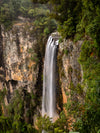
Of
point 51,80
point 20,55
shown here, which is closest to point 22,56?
point 20,55

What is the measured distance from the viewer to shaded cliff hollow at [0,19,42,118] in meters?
11.9

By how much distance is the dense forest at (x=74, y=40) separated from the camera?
8.75 feet

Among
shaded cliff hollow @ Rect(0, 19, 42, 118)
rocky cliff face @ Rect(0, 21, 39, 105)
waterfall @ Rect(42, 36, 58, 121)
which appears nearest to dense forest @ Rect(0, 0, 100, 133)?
shaded cliff hollow @ Rect(0, 19, 42, 118)

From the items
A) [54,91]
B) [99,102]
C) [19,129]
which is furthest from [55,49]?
[19,129]

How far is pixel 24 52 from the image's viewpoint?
12.1 meters

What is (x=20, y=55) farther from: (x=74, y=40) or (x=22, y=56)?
(x=74, y=40)

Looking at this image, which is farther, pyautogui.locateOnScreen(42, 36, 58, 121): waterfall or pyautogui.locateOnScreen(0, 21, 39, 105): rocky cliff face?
pyautogui.locateOnScreen(0, 21, 39, 105): rocky cliff face

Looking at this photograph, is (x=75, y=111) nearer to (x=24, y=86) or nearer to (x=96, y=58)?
(x=96, y=58)

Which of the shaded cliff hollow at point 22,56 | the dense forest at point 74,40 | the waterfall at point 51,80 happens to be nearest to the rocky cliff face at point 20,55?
the shaded cliff hollow at point 22,56

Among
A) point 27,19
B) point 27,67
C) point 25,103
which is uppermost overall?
point 27,19

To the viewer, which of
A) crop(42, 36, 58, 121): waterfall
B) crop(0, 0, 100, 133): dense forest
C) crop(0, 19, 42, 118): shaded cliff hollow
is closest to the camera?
crop(0, 0, 100, 133): dense forest

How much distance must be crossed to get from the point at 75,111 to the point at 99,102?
0.60m

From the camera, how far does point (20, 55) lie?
12.2 metres

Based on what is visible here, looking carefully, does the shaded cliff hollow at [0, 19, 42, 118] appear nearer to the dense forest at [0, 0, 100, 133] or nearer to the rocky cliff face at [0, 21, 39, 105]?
the rocky cliff face at [0, 21, 39, 105]
